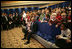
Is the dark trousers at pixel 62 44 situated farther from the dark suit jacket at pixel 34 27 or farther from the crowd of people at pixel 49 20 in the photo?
the dark suit jacket at pixel 34 27

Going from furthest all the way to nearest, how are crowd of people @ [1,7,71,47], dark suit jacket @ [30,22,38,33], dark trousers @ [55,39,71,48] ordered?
dark suit jacket @ [30,22,38,33] → crowd of people @ [1,7,71,47] → dark trousers @ [55,39,71,48]

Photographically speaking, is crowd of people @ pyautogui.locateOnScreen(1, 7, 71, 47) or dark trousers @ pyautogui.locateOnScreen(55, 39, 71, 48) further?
crowd of people @ pyautogui.locateOnScreen(1, 7, 71, 47)

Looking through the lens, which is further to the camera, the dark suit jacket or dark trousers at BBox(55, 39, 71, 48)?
the dark suit jacket

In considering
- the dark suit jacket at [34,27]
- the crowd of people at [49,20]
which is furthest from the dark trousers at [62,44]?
the dark suit jacket at [34,27]

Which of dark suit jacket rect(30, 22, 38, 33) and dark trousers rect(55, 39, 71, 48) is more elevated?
dark trousers rect(55, 39, 71, 48)

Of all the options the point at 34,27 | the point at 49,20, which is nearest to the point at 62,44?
the point at 49,20

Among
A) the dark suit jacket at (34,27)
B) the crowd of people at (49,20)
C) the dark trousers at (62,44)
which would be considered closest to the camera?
the dark trousers at (62,44)

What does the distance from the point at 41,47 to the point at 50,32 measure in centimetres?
70

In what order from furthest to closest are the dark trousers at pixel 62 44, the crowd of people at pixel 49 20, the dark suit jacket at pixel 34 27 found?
the dark suit jacket at pixel 34 27 < the crowd of people at pixel 49 20 < the dark trousers at pixel 62 44

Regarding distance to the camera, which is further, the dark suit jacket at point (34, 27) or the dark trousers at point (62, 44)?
the dark suit jacket at point (34, 27)

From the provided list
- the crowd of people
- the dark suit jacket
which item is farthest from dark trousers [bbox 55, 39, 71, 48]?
the dark suit jacket

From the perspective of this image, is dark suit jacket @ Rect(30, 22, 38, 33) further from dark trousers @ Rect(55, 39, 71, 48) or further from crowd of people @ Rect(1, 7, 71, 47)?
dark trousers @ Rect(55, 39, 71, 48)

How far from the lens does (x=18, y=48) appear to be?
10.6 feet

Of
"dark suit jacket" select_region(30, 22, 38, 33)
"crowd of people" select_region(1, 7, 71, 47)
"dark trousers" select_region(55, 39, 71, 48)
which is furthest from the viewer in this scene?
"dark suit jacket" select_region(30, 22, 38, 33)
